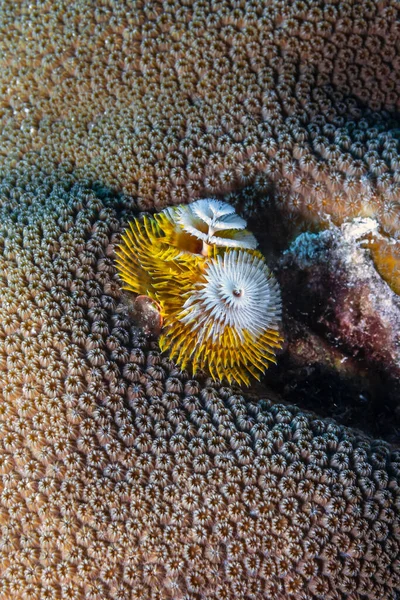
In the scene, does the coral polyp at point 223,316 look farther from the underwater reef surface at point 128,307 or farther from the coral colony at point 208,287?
the underwater reef surface at point 128,307

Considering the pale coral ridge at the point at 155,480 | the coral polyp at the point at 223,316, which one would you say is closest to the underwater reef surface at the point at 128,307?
the pale coral ridge at the point at 155,480

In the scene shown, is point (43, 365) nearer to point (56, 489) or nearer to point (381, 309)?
point (56, 489)

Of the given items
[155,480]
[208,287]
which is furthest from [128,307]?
[155,480]

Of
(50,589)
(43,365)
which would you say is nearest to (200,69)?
(43,365)

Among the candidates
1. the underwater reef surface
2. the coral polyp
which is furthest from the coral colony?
the underwater reef surface

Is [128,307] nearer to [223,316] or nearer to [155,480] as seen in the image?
[223,316]

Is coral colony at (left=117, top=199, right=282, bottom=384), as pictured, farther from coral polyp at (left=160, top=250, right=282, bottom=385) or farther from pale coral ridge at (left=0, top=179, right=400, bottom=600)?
pale coral ridge at (left=0, top=179, right=400, bottom=600)

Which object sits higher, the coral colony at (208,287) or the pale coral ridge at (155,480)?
the coral colony at (208,287)
